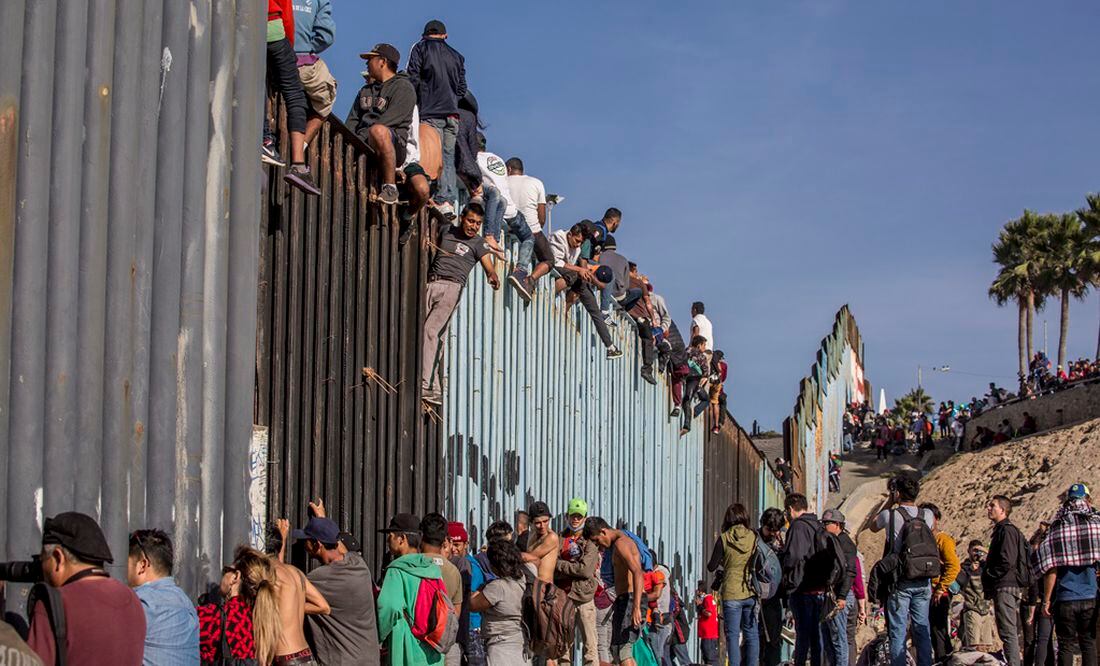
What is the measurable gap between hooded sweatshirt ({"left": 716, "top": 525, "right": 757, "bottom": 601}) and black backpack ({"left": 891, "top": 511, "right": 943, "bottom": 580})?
132 cm

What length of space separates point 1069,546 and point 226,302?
7694 mm

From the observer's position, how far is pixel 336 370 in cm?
1170

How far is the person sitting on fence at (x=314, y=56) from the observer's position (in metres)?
10.9

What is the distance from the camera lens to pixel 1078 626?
547 inches

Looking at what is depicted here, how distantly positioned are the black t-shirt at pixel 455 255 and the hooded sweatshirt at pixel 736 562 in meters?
3.32

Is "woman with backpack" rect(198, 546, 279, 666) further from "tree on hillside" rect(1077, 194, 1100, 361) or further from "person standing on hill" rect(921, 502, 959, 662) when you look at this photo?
"tree on hillside" rect(1077, 194, 1100, 361)

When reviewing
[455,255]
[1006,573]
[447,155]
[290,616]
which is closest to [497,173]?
[447,155]

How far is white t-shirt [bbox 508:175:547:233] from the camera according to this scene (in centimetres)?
1698

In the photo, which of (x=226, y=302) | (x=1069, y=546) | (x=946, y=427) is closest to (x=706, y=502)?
(x=1069, y=546)

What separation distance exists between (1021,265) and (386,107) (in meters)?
60.9

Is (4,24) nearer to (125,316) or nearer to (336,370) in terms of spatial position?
(125,316)

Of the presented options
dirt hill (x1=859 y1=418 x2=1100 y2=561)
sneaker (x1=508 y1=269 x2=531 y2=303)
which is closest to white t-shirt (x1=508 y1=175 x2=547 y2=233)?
sneaker (x1=508 y1=269 x2=531 y2=303)

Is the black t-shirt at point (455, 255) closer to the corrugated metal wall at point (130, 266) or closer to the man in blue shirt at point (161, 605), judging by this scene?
the corrugated metal wall at point (130, 266)

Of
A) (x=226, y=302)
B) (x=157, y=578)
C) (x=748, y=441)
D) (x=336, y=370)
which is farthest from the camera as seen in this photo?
(x=748, y=441)
